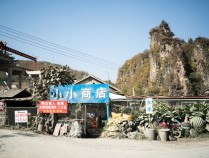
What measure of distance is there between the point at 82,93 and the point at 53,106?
2.52 m

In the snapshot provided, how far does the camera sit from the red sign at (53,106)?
17250 mm

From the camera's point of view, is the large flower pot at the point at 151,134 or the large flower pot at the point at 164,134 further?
the large flower pot at the point at 151,134

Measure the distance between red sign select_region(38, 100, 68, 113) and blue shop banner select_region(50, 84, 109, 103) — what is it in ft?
2.90

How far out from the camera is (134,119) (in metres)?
16.8

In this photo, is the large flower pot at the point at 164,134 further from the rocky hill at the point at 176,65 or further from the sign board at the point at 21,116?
the rocky hill at the point at 176,65

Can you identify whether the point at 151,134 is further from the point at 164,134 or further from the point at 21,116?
the point at 21,116

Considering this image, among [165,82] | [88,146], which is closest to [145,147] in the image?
[88,146]

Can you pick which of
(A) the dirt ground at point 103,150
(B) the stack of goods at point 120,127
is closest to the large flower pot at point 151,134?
(B) the stack of goods at point 120,127

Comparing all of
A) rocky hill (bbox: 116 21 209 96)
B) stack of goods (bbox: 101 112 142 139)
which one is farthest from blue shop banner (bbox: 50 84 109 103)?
rocky hill (bbox: 116 21 209 96)

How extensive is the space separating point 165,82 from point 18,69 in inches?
1607

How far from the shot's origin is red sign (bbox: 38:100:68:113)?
17250 millimetres

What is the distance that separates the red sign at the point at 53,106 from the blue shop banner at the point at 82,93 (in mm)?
884

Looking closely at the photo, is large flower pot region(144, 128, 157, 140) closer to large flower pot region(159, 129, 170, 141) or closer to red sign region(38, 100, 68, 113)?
large flower pot region(159, 129, 170, 141)

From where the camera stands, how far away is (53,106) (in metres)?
17.6
